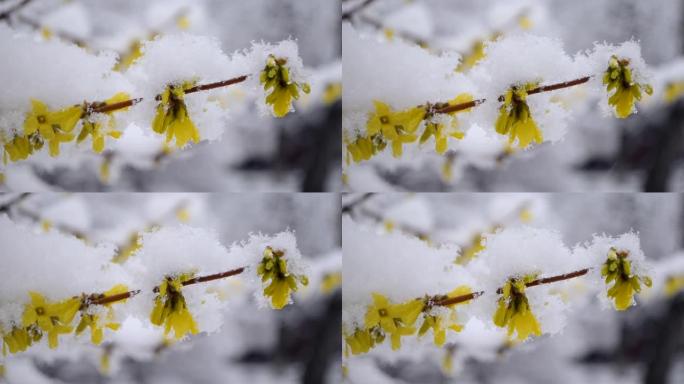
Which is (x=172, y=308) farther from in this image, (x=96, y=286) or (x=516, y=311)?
(x=516, y=311)

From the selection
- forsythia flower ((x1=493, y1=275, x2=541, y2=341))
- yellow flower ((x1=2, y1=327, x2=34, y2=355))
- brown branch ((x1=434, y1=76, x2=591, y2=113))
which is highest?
brown branch ((x1=434, y1=76, x2=591, y2=113))

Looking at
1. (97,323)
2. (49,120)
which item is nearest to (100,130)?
(49,120)

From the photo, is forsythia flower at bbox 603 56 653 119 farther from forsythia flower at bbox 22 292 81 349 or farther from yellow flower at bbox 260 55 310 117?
forsythia flower at bbox 22 292 81 349

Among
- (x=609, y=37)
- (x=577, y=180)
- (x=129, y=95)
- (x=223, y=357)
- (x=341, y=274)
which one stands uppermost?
(x=609, y=37)

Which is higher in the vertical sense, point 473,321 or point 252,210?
point 252,210

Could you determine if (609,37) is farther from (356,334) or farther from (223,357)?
(223,357)

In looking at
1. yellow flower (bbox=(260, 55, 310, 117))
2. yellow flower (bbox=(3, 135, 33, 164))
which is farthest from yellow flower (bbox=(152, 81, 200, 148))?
yellow flower (bbox=(3, 135, 33, 164))

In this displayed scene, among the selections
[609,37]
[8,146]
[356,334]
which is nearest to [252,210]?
[356,334]
